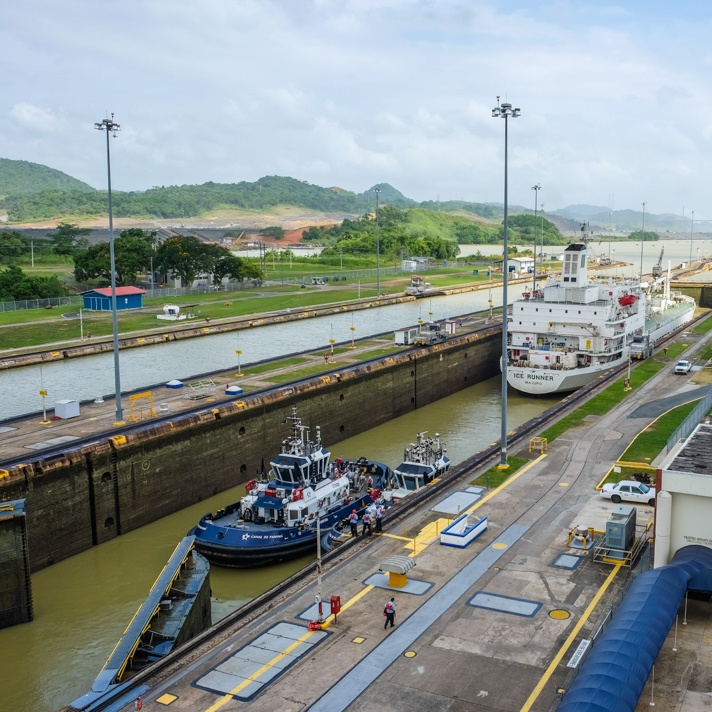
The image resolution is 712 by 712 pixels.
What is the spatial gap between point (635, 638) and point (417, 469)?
61.5 feet

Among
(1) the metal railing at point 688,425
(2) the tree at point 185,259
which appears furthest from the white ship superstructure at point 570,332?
(2) the tree at point 185,259

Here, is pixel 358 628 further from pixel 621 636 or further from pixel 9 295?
pixel 9 295

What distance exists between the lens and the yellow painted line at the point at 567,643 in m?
19.7

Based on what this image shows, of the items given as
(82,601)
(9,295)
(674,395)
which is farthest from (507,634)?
(9,295)

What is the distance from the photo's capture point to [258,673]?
68.9 feet

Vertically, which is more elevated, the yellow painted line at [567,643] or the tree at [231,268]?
the tree at [231,268]

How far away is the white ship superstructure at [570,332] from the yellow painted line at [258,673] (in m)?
43.4

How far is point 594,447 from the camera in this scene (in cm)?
4131

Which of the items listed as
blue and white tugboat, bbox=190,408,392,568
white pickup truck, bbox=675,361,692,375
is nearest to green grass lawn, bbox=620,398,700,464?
blue and white tugboat, bbox=190,408,392,568

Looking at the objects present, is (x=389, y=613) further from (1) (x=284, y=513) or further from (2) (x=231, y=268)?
(2) (x=231, y=268)

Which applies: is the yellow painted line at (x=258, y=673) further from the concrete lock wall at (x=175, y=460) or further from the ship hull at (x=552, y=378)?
the ship hull at (x=552, y=378)

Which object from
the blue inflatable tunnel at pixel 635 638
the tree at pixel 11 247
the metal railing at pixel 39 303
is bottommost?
the blue inflatable tunnel at pixel 635 638

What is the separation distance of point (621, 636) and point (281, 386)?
1369 inches

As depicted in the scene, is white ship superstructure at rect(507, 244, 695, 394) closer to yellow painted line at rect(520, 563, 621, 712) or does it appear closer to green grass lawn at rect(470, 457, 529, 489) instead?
green grass lawn at rect(470, 457, 529, 489)
